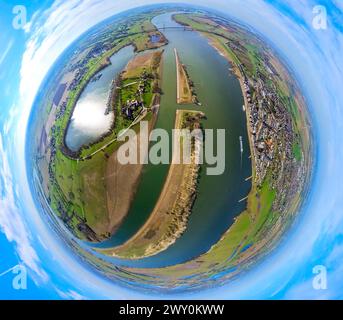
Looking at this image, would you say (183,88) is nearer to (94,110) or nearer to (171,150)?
(171,150)

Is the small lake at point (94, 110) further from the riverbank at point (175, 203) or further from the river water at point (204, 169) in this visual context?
the riverbank at point (175, 203)

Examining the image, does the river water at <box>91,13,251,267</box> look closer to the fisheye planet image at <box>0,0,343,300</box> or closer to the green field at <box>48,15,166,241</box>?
the fisheye planet image at <box>0,0,343,300</box>

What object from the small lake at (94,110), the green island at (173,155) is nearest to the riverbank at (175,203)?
the green island at (173,155)

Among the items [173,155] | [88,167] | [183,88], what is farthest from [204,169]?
[88,167]

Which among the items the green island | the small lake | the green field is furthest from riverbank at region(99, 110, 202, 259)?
the small lake

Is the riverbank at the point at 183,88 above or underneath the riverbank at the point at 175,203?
above

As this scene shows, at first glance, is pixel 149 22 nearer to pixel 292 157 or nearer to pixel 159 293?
pixel 292 157

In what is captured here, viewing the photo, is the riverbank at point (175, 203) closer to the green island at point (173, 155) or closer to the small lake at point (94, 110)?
the green island at point (173, 155)
